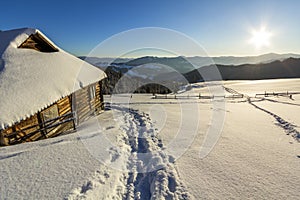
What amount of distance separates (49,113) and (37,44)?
5.74 meters

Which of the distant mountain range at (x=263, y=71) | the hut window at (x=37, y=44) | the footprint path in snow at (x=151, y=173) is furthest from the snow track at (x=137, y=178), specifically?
the distant mountain range at (x=263, y=71)

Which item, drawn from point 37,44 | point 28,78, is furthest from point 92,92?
point 28,78

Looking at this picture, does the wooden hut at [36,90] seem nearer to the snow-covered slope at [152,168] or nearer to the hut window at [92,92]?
the hut window at [92,92]

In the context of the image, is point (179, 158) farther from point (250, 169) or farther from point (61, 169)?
point (61, 169)

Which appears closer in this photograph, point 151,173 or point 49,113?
point 151,173

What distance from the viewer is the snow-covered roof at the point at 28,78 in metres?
6.14

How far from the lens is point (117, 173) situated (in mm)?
4598

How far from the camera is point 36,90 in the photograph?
24.0ft

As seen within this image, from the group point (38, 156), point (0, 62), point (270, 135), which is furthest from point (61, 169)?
point (270, 135)

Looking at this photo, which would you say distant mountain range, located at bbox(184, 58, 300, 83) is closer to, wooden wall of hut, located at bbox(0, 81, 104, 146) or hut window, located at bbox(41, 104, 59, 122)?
wooden wall of hut, located at bbox(0, 81, 104, 146)

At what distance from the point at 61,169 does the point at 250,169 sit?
495 centimetres

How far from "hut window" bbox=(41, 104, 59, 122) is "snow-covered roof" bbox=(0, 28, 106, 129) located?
0.90m

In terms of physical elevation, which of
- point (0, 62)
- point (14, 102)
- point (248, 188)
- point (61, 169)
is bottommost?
point (248, 188)

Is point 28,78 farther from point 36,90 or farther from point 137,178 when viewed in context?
point 137,178
